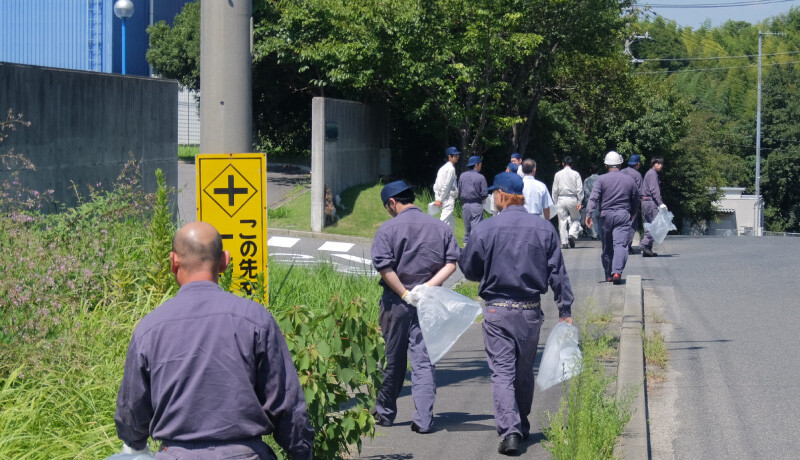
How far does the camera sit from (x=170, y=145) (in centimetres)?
1468

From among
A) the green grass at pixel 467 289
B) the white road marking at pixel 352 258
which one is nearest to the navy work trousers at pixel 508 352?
the green grass at pixel 467 289

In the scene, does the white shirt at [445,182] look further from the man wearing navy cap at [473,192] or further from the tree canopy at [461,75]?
the tree canopy at [461,75]

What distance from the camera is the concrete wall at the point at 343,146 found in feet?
65.3

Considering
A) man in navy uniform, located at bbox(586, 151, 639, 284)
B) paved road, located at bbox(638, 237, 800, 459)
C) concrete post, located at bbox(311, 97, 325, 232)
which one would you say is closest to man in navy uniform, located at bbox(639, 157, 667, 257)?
paved road, located at bbox(638, 237, 800, 459)

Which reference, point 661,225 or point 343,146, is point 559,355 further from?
point 343,146

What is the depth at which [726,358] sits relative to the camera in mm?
9602

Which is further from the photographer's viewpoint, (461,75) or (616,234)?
(461,75)

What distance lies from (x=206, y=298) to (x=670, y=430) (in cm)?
489

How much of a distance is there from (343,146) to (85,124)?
387 inches

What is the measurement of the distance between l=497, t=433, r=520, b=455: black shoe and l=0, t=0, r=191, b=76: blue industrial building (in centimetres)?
2903

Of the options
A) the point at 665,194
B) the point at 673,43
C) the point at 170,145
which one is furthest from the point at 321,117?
the point at 673,43

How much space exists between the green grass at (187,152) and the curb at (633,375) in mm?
19427

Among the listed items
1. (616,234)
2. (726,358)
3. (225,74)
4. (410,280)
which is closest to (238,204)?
(225,74)

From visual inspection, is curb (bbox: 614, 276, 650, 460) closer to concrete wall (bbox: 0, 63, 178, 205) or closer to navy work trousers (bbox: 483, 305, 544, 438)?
navy work trousers (bbox: 483, 305, 544, 438)
